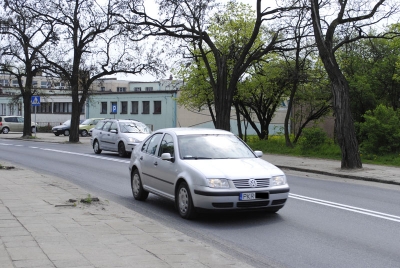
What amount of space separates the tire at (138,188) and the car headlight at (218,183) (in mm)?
2716

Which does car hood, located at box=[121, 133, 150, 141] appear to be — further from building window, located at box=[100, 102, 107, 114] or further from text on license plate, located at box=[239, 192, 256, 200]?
building window, located at box=[100, 102, 107, 114]

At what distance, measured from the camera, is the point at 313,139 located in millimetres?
25344

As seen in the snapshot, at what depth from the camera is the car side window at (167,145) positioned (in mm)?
10459

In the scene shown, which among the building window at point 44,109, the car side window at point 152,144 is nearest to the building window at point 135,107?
the building window at point 44,109

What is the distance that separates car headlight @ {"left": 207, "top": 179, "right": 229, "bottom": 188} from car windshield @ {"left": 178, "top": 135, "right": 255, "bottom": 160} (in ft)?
3.43

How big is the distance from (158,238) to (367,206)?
5.35 meters

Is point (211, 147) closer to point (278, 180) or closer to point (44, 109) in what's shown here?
point (278, 180)

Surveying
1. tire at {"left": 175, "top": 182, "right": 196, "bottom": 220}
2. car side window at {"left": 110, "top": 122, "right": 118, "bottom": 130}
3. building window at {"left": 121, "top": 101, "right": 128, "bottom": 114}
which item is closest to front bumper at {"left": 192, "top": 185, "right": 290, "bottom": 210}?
tire at {"left": 175, "top": 182, "right": 196, "bottom": 220}

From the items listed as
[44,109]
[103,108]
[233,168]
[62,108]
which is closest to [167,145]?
[233,168]

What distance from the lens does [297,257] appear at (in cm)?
698

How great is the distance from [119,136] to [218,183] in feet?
52.9

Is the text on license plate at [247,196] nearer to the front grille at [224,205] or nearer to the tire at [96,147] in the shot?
the front grille at [224,205]

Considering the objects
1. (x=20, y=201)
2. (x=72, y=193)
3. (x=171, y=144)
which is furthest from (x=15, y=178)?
(x=171, y=144)

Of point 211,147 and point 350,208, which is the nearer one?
point 211,147
